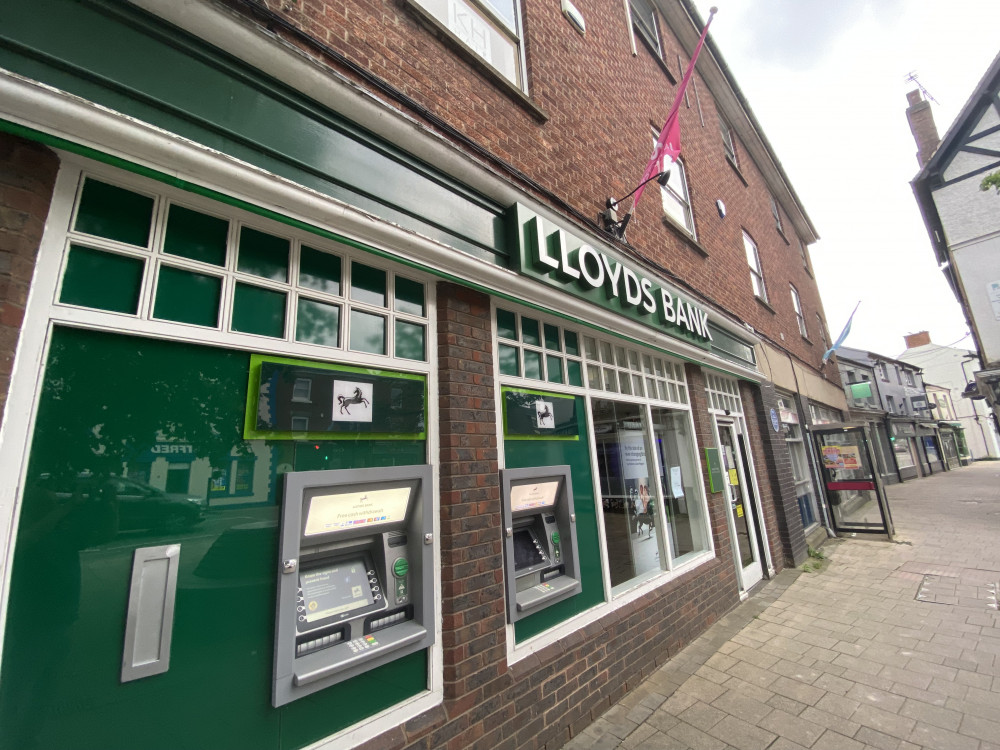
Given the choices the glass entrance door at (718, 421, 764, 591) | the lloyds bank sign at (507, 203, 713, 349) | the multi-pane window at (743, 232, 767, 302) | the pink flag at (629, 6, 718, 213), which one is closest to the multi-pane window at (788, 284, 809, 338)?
the multi-pane window at (743, 232, 767, 302)

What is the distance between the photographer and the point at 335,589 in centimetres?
210

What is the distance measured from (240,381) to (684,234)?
6.04m

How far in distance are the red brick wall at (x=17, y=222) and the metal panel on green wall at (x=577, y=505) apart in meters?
2.43

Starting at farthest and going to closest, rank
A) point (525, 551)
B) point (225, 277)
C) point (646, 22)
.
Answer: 1. point (646, 22)
2. point (525, 551)
3. point (225, 277)

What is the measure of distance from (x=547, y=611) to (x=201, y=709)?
2086 mm

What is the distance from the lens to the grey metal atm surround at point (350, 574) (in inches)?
75.3

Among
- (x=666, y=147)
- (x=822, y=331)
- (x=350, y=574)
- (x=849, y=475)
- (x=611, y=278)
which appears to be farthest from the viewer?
(x=822, y=331)

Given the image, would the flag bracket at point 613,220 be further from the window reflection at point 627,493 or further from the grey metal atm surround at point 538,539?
the grey metal atm surround at point 538,539

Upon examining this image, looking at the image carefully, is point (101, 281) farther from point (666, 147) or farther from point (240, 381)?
point (666, 147)

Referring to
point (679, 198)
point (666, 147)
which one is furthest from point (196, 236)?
point (679, 198)

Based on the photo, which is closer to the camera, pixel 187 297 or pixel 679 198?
pixel 187 297

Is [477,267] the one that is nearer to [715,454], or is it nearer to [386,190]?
[386,190]

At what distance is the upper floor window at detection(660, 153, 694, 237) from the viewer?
6442mm

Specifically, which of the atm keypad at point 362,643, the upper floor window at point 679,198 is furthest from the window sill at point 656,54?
the atm keypad at point 362,643
